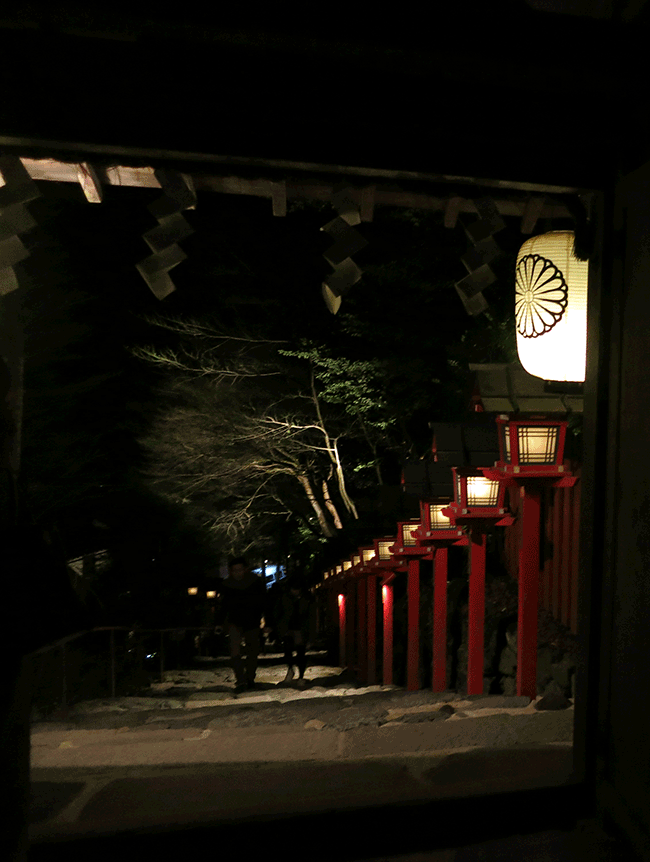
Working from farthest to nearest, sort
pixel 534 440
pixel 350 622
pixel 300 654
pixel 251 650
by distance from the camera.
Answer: pixel 350 622 < pixel 300 654 < pixel 251 650 < pixel 534 440

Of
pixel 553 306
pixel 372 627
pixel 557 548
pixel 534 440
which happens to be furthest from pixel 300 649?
pixel 553 306

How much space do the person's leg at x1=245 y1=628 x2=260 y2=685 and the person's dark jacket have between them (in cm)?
37

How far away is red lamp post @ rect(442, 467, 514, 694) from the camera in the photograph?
898 centimetres

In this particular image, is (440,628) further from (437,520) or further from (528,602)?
(528,602)

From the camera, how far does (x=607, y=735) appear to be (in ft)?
9.80

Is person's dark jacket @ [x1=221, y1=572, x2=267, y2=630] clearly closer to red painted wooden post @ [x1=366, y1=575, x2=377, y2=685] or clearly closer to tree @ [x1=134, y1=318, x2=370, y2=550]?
red painted wooden post @ [x1=366, y1=575, x2=377, y2=685]

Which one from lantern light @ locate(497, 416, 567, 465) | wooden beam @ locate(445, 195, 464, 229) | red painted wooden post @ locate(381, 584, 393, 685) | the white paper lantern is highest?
wooden beam @ locate(445, 195, 464, 229)

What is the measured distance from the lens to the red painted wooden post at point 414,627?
13.6 meters

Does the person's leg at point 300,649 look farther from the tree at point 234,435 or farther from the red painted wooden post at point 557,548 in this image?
the tree at point 234,435

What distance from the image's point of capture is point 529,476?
23.9 feet

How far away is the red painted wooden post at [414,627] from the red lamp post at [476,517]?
4295 mm

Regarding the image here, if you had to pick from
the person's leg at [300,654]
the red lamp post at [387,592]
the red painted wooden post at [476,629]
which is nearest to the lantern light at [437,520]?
the red painted wooden post at [476,629]

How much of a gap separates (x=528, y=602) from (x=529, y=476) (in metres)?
1.37

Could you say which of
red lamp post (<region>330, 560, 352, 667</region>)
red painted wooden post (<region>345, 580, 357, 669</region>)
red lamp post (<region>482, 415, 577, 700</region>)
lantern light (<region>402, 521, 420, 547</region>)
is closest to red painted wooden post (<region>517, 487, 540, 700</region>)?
red lamp post (<region>482, 415, 577, 700</region>)
